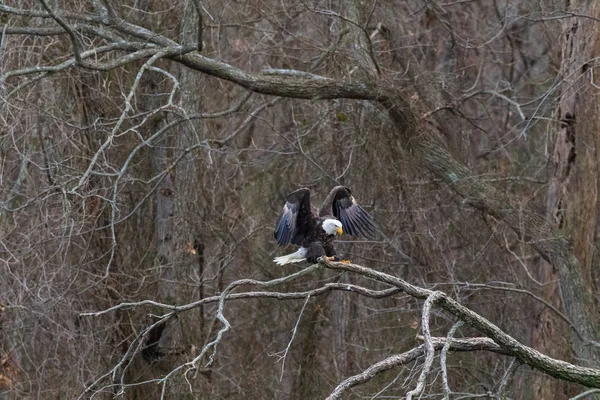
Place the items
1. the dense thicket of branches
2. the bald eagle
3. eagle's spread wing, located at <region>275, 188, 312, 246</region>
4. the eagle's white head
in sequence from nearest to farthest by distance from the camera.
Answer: the eagle's white head
the bald eagle
eagle's spread wing, located at <region>275, 188, 312, 246</region>
the dense thicket of branches

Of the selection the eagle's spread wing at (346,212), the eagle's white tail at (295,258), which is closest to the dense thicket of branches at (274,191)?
the eagle's white tail at (295,258)

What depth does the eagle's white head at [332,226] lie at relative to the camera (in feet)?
23.9

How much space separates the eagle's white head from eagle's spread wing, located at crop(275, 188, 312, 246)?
9.6 inches

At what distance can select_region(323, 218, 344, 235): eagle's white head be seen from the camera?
7.27m

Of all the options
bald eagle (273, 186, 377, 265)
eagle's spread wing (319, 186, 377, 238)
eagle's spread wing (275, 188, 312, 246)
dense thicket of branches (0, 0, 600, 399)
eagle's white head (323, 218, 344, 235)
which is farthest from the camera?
dense thicket of branches (0, 0, 600, 399)

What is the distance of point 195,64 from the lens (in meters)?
7.94

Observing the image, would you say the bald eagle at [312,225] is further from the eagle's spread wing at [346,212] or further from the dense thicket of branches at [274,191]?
the dense thicket of branches at [274,191]

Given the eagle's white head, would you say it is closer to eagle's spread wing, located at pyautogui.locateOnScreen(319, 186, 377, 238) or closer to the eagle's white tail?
the eagle's white tail

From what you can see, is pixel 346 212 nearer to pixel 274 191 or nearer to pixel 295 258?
pixel 295 258

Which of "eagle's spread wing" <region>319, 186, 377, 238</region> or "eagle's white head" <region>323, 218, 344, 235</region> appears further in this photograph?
"eagle's spread wing" <region>319, 186, 377, 238</region>

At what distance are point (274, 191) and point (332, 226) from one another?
3.11 meters

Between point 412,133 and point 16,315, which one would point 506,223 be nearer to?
point 412,133

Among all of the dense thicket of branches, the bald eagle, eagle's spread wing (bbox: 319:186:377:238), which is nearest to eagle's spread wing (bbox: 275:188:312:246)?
the bald eagle

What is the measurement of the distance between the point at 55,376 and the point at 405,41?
4543 millimetres
